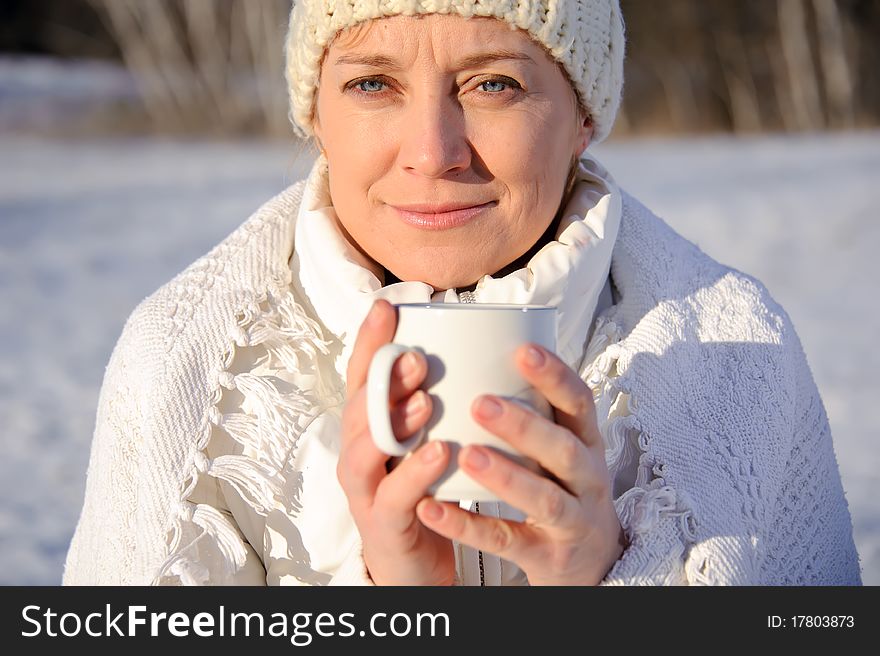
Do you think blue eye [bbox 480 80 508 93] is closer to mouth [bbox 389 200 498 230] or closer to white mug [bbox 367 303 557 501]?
mouth [bbox 389 200 498 230]

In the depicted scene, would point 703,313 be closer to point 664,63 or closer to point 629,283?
point 629,283

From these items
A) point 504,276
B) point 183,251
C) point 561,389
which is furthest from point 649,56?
point 561,389

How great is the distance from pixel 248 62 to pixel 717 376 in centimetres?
1475

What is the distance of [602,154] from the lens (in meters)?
9.60

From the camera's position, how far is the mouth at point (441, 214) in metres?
1.51

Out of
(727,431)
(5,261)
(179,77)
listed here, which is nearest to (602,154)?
(5,261)

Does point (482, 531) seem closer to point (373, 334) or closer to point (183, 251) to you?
point (373, 334)

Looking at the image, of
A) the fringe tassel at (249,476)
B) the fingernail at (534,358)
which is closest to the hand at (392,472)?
the fingernail at (534,358)

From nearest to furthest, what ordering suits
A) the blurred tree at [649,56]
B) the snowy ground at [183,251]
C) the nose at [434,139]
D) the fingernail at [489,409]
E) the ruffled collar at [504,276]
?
the fingernail at [489,409]
the nose at [434,139]
the ruffled collar at [504,276]
the snowy ground at [183,251]
the blurred tree at [649,56]

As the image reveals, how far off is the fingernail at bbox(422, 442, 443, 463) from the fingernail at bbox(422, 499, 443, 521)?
0.06 meters

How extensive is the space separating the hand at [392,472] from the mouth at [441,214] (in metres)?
0.38

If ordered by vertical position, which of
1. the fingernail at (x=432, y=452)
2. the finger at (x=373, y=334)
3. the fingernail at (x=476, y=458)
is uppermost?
the finger at (x=373, y=334)

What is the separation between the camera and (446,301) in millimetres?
1547

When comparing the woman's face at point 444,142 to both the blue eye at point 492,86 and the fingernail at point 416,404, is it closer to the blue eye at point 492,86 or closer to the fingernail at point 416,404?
the blue eye at point 492,86
